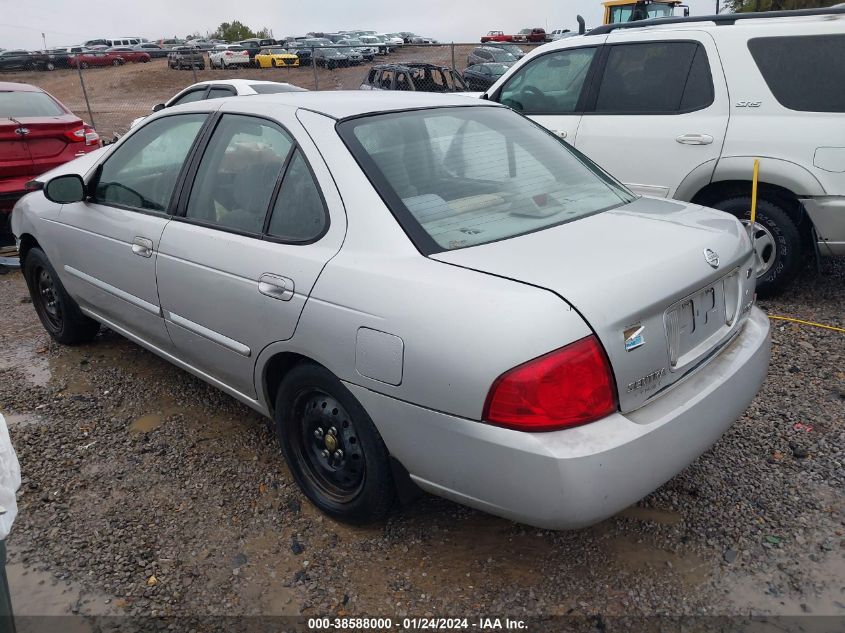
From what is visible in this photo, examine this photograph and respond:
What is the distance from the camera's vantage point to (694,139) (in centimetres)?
484

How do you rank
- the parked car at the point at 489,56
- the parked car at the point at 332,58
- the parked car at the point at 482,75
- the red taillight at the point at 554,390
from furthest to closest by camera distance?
the parked car at the point at 332,58 < the parked car at the point at 489,56 < the parked car at the point at 482,75 < the red taillight at the point at 554,390

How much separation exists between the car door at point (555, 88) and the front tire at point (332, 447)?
141 inches

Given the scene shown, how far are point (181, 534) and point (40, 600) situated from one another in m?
0.52

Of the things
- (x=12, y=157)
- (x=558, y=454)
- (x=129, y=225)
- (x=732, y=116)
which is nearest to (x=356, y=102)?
(x=129, y=225)

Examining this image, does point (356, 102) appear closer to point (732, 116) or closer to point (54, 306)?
point (54, 306)

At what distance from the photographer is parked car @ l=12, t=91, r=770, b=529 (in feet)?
6.52

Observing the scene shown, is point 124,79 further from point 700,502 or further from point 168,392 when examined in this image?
point 700,502

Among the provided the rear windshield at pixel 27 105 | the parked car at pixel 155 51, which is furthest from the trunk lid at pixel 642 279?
the parked car at pixel 155 51

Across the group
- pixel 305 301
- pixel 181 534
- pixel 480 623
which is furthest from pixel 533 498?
pixel 181 534

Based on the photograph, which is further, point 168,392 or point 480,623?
point 168,392

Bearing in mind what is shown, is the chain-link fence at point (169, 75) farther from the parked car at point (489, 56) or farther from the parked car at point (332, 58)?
the parked car at point (489, 56)

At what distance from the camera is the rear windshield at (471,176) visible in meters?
2.47

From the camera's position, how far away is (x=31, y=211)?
172 inches

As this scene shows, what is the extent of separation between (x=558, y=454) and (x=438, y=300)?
0.58 meters
